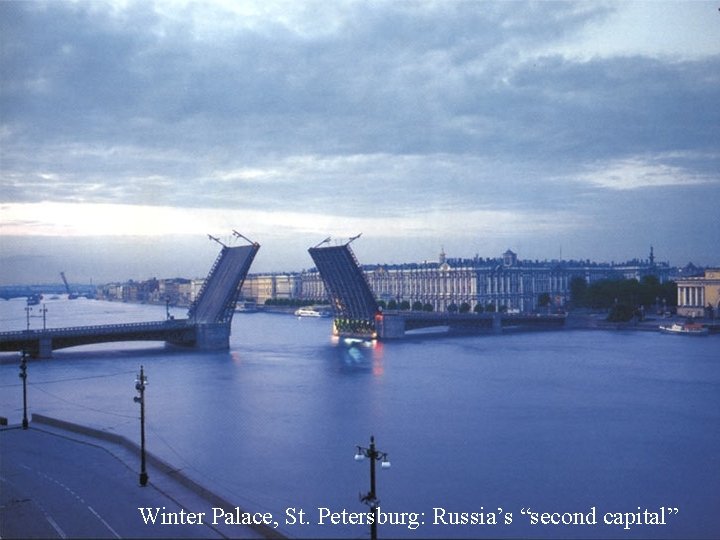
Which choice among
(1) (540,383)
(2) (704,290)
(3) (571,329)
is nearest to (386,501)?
(1) (540,383)


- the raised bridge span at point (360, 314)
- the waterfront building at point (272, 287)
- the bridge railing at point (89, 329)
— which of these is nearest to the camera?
the bridge railing at point (89, 329)

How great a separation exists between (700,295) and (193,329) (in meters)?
35.9

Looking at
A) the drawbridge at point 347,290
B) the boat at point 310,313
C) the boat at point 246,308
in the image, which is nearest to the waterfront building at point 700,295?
the drawbridge at point 347,290

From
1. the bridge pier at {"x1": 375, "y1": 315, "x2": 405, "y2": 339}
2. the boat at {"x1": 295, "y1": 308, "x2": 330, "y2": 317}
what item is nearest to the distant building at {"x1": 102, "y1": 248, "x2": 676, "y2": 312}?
the boat at {"x1": 295, "y1": 308, "x2": 330, "y2": 317}

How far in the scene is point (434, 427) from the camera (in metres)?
15.5

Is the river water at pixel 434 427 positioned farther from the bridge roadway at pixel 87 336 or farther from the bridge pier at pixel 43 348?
Result: the bridge roadway at pixel 87 336

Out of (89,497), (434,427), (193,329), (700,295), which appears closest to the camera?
(89,497)

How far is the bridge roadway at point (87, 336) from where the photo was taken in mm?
29014

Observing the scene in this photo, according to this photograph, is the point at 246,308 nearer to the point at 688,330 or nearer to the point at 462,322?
the point at 462,322

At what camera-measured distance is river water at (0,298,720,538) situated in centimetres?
983

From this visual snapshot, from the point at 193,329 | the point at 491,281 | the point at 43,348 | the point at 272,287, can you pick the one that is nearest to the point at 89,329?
the point at 43,348

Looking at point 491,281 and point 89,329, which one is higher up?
point 491,281

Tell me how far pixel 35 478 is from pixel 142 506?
6.42ft

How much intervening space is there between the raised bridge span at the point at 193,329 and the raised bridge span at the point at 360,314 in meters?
5.34
